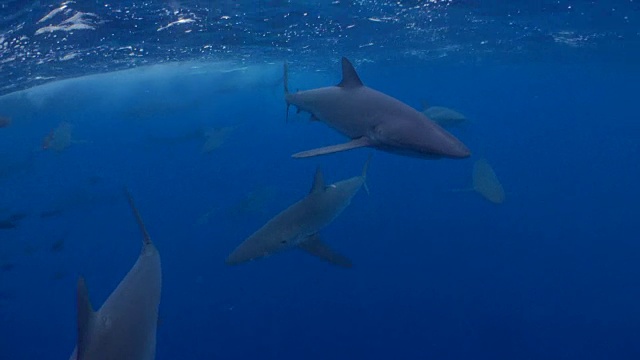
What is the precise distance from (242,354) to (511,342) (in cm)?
695

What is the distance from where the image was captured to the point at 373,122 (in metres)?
4.64

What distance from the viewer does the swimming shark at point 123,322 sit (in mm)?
2646

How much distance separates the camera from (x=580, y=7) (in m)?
16.4

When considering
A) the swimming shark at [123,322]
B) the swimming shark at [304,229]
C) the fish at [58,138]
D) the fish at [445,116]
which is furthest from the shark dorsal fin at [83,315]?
the fish at [58,138]

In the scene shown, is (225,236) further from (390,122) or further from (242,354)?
(390,122)

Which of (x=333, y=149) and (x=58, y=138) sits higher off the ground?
(x=333, y=149)

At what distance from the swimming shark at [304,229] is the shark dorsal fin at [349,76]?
135cm

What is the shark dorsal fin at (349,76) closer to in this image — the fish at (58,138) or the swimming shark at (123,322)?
the swimming shark at (123,322)

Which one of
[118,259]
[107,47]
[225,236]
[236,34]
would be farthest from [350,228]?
[107,47]

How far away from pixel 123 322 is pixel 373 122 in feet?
10.4

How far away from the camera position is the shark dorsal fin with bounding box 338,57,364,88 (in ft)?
17.6

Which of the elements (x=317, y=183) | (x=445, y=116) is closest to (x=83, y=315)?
(x=317, y=183)

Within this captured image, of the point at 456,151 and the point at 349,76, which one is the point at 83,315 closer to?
the point at 456,151

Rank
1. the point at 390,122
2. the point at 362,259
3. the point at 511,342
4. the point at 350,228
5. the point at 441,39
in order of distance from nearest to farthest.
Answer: the point at 390,122, the point at 511,342, the point at 362,259, the point at 350,228, the point at 441,39
